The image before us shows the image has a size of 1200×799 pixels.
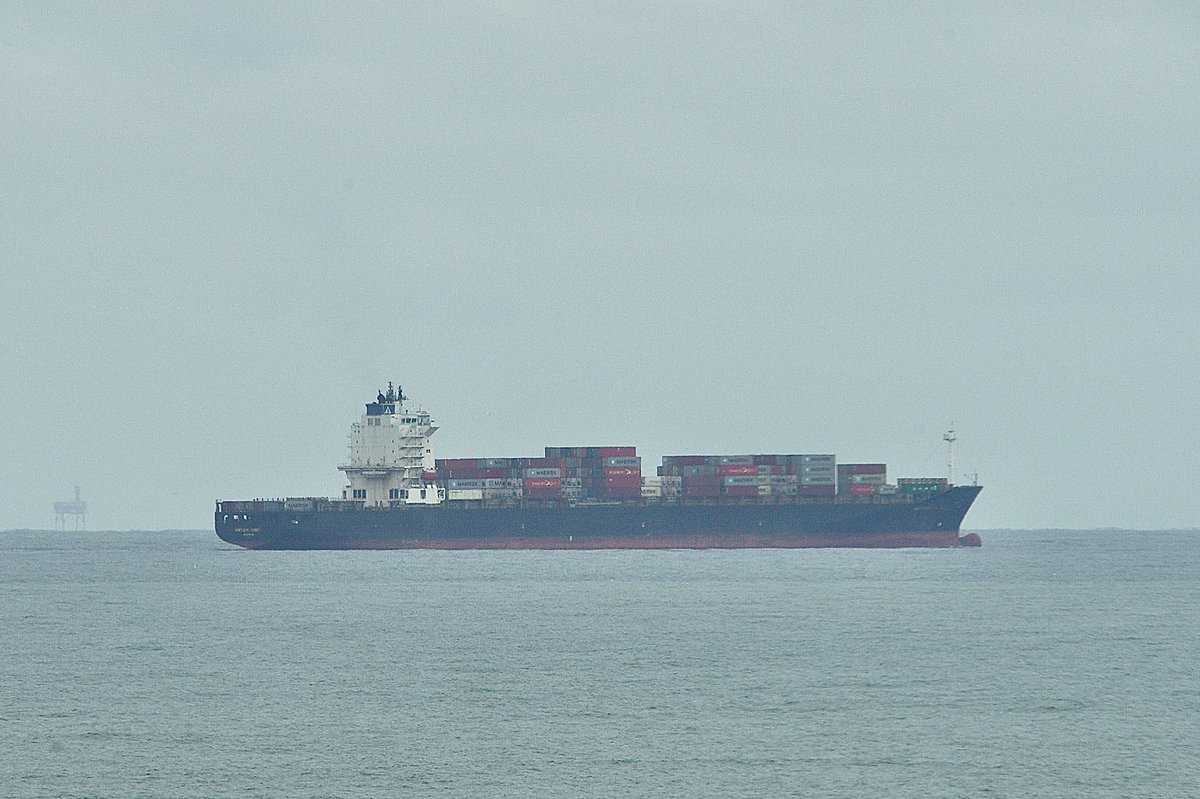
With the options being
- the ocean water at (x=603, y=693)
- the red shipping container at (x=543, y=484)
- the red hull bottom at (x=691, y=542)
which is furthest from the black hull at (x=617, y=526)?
the ocean water at (x=603, y=693)

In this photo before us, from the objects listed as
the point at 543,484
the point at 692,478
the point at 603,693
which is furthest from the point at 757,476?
the point at 603,693

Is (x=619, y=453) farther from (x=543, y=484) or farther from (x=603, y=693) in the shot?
(x=603, y=693)

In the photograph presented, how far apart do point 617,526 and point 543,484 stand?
6609 mm

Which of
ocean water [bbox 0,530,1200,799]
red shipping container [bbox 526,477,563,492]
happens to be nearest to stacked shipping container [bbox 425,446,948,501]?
red shipping container [bbox 526,477,563,492]

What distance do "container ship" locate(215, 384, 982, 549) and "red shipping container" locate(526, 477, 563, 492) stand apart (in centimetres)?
8

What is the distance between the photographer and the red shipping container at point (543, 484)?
121000 mm

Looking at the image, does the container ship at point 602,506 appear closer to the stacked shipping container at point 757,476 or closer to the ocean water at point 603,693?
the stacked shipping container at point 757,476

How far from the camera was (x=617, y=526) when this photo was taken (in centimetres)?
A: 12025

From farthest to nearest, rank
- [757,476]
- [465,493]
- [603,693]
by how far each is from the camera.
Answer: [465,493] → [757,476] → [603,693]

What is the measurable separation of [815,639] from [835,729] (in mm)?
18589

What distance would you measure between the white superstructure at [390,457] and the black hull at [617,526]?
3.60 m

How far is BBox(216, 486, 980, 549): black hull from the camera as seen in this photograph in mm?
117062

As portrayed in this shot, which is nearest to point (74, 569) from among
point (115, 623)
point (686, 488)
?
point (686, 488)

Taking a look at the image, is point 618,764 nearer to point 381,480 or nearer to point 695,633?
point 695,633
